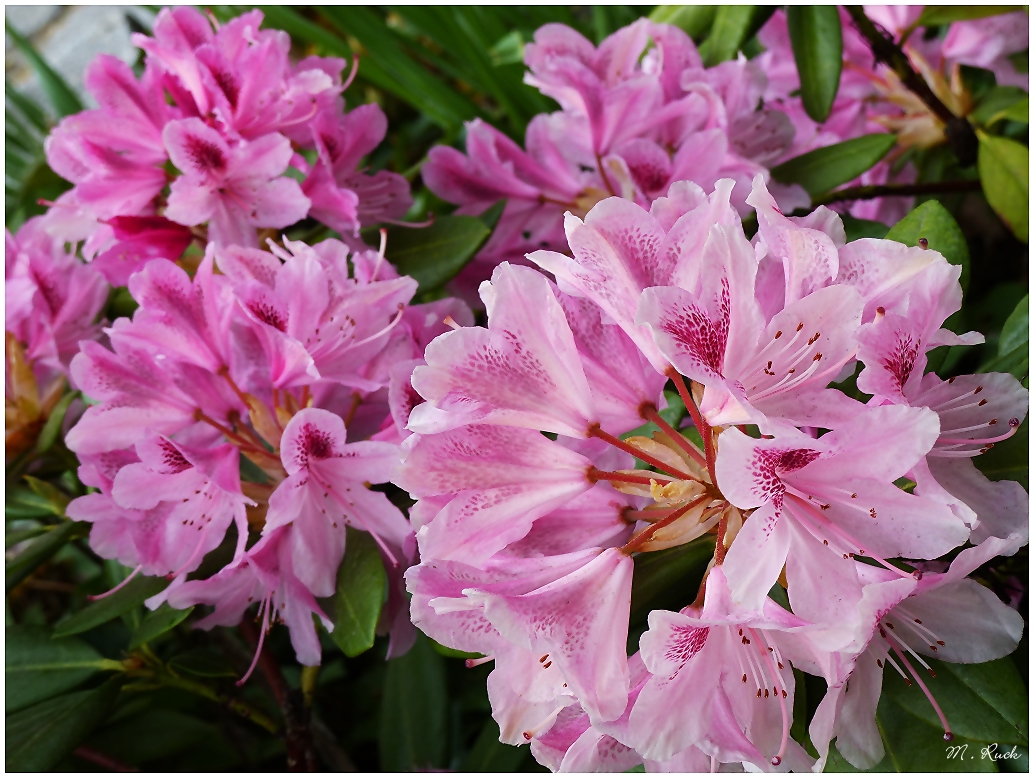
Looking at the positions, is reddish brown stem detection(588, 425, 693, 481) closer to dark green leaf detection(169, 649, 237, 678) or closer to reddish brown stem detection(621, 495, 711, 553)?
reddish brown stem detection(621, 495, 711, 553)

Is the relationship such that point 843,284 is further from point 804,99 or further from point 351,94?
point 351,94

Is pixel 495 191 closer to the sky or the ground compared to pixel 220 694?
closer to the sky

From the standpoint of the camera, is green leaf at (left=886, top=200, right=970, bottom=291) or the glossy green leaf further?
the glossy green leaf

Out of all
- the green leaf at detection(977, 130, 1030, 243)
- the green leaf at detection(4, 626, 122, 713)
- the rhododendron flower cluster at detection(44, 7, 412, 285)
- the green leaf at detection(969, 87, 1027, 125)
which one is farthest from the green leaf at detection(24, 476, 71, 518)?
the green leaf at detection(969, 87, 1027, 125)

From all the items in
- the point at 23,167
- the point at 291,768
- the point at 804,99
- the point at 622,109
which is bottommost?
the point at 291,768

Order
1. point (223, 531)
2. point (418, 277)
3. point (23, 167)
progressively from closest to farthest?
point (223, 531) < point (418, 277) < point (23, 167)

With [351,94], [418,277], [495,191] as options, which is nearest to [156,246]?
[418,277]

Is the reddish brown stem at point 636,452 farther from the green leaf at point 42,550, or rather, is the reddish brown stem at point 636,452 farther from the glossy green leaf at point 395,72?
the glossy green leaf at point 395,72
